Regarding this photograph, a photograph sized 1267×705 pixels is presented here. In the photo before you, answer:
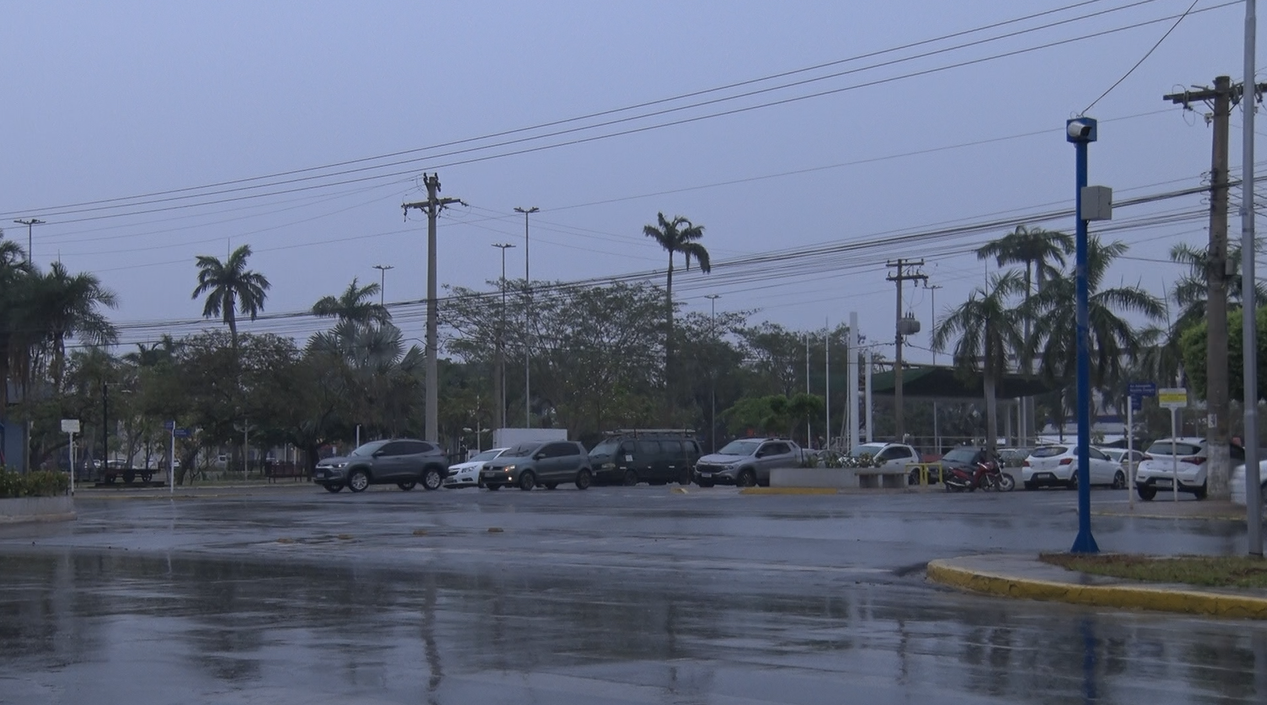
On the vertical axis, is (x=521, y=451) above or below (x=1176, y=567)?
above

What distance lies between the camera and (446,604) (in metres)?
13.5

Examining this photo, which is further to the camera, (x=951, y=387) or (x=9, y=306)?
(x=951, y=387)

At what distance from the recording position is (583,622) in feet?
39.5

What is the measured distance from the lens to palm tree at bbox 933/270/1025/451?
57.4m

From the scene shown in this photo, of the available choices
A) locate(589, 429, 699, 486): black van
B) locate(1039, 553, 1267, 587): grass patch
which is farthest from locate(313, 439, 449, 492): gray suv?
locate(1039, 553, 1267, 587): grass patch

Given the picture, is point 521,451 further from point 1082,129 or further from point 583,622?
point 583,622

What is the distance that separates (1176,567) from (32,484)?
25.4 metres

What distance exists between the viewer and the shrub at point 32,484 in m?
30.8

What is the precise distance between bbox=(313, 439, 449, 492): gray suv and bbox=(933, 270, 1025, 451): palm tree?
76.2 feet

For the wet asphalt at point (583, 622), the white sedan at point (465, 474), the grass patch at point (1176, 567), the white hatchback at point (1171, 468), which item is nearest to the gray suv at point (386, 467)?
the white sedan at point (465, 474)

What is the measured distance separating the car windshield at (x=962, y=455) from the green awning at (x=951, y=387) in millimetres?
15706

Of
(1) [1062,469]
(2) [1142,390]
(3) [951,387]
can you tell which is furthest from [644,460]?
(2) [1142,390]

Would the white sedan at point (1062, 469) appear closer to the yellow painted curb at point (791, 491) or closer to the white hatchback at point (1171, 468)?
the yellow painted curb at point (791, 491)

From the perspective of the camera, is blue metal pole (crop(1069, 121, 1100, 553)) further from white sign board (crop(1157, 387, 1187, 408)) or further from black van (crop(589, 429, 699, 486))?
black van (crop(589, 429, 699, 486))
